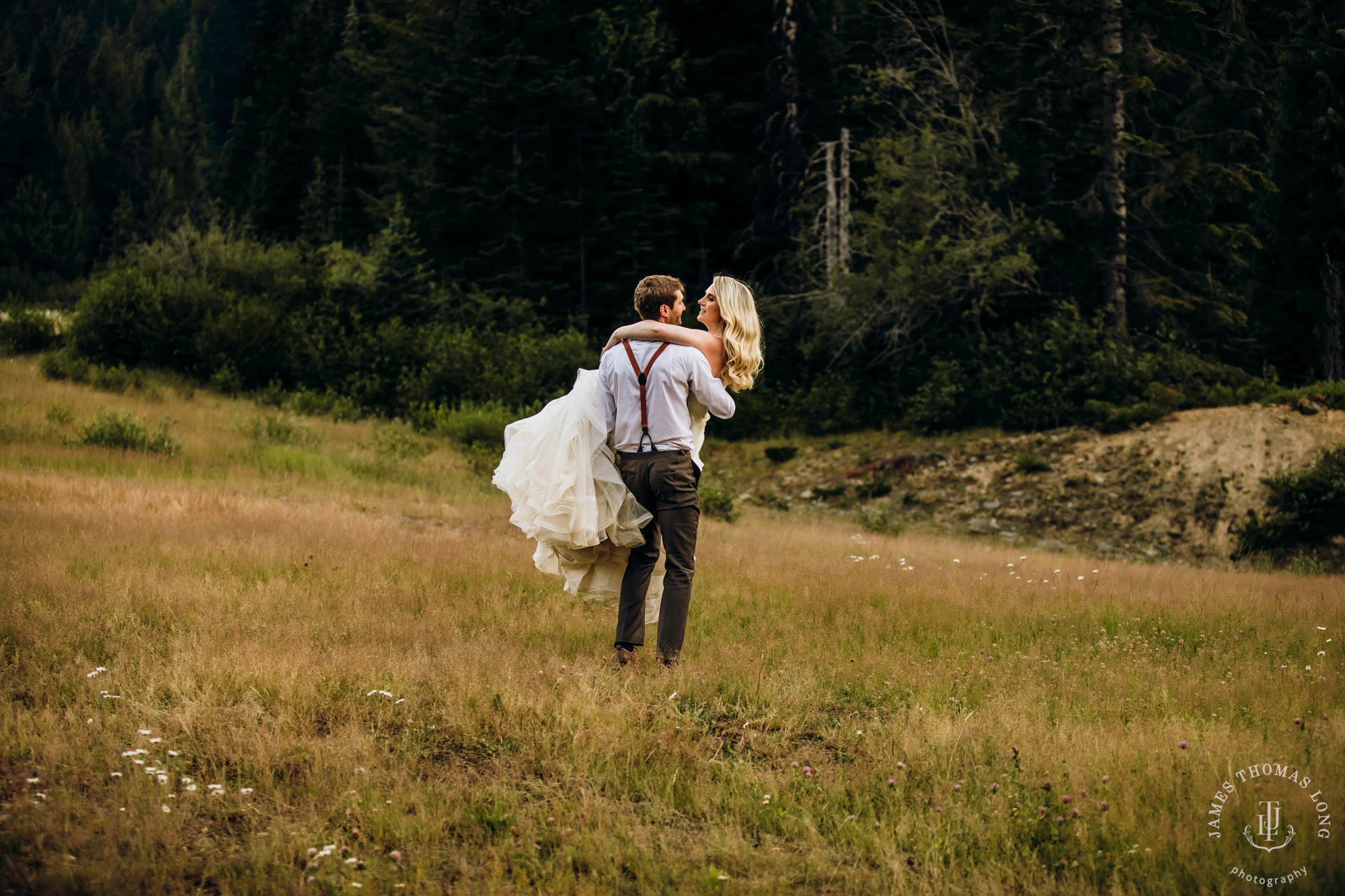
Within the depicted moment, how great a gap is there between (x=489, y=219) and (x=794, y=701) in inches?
1188

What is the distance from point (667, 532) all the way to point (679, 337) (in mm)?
1110

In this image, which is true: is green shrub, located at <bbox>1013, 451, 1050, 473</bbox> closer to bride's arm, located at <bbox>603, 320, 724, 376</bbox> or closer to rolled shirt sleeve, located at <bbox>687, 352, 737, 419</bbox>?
bride's arm, located at <bbox>603, 320, 724, 376</bbox>

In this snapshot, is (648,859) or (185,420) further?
(185,420)

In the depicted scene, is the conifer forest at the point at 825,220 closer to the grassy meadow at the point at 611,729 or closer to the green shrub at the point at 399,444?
Answer: the green shrub at the point at 399,444


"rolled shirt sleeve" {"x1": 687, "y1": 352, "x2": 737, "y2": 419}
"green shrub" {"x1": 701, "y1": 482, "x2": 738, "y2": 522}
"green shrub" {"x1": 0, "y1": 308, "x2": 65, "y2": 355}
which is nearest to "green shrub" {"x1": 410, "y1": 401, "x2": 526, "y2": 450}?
"green shrub" {"x1": 701, "y1": 482, "x2": 738, "y2": 522}

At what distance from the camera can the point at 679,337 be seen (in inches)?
212

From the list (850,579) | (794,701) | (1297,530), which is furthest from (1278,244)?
(794,701)

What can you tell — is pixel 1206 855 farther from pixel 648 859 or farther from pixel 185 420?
pixel 185 420

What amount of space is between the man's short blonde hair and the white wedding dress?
0.50m

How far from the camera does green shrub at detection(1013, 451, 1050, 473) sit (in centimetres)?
2042

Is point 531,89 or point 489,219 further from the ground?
point 531,89

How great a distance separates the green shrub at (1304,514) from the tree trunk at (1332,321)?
26.9 ft

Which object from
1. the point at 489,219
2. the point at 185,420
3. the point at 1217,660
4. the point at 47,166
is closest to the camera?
the point at 1217,660

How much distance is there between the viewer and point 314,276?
3114 cm
